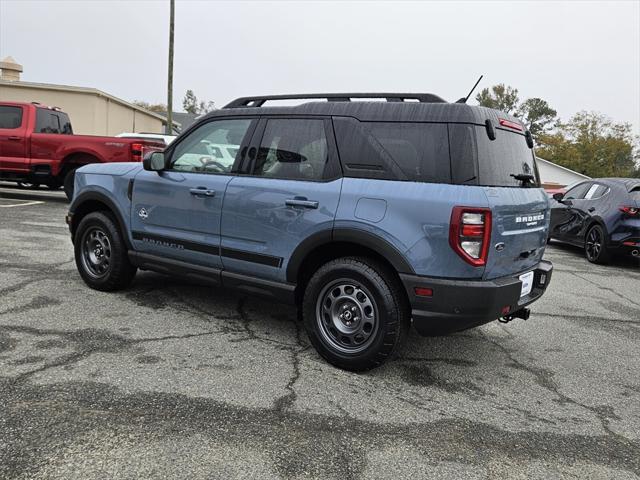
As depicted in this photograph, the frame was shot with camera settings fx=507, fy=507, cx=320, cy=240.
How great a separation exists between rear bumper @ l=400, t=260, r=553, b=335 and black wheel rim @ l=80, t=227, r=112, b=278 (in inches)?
123

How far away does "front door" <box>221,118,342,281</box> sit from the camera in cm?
358

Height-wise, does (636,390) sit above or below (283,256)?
below

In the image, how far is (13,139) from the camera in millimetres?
11289

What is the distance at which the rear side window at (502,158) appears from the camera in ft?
10.6

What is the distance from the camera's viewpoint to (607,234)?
8.55 metres

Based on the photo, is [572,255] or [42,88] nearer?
[572,255]

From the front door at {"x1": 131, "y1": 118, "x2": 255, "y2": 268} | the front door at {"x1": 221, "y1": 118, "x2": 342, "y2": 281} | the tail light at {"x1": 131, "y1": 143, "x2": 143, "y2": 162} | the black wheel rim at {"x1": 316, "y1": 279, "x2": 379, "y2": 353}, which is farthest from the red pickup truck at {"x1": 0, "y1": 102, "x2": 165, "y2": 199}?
the black wheel rim at {"x1": 316, "y1": 279, "x2": 379, "y2": 353}

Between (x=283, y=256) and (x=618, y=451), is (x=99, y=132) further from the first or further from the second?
(x=618, y=451)

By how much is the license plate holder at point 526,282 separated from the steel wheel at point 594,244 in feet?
19.5

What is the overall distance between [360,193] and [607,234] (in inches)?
272

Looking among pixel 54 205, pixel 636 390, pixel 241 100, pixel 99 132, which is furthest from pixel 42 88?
pixel 636 390

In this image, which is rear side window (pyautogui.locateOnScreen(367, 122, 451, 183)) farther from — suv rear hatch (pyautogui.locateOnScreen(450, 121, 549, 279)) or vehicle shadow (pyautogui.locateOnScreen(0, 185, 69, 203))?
vehicle shadow (pyautogui.locateOnScreen(0, 185, 69, 203))

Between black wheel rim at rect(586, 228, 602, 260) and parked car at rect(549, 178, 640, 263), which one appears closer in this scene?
parked car at rect(549, 178, 640, 263)

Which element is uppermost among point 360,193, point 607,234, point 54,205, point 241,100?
point 241,100
